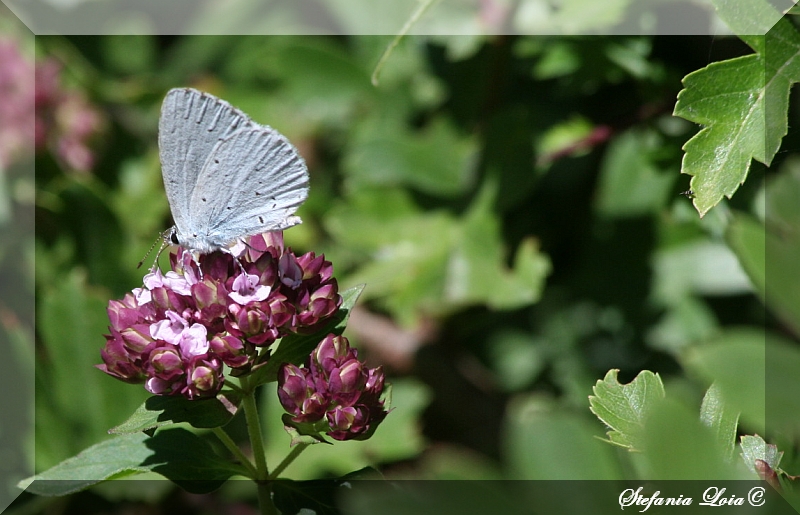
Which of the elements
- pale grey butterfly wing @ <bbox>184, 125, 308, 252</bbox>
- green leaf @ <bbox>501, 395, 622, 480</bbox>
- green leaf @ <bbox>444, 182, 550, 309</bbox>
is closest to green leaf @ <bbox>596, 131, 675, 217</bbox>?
green leaf @ <bbox>444, 182, 550, 309</bbox>

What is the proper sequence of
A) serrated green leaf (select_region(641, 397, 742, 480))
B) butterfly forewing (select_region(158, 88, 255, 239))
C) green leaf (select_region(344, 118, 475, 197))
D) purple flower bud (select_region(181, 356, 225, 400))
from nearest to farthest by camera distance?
serrated green leaf (select_region(641, 397, 742, 480)) < purple flower bud (select_region(181, 356, 225, 400)) < butterfly forewing (select_region(158, 88, 255, 239)) < green leaf (select_region(344, 118, 475, 197))

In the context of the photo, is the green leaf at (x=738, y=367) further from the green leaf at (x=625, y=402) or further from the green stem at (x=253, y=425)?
the green stem at (x=253, y=425)

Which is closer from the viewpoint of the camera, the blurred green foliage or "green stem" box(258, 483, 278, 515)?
"green stem" box(258, 483, 278, 515)

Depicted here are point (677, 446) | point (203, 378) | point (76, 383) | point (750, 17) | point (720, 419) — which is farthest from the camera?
point (76, 383)

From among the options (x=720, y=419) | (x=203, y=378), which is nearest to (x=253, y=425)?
(x=203, y=378)

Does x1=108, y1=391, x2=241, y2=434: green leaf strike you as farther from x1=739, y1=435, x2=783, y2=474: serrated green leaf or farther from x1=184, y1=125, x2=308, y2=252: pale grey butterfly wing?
x1=739, y1=435, x2=783, y2=474: serrated green leaf

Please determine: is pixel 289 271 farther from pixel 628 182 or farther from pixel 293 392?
pixel 628 182
